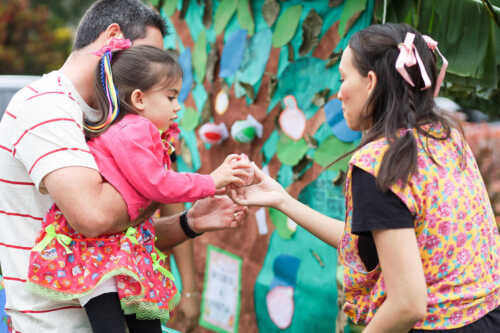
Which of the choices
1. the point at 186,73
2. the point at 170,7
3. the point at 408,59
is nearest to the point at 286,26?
the point at 186,73

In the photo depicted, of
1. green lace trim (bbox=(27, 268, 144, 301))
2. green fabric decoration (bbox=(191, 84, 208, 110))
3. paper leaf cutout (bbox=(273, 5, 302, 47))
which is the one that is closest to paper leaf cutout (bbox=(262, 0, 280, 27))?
paper leaf cutout (bbox=(273, 5, 302, 47))

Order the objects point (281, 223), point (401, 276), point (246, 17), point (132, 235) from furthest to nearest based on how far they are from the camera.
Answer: point (246, 17) < point (281, 223) < point (132, 235) < point (401, 276)

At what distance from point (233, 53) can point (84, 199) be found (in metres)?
2.10

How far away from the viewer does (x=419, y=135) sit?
1604mm

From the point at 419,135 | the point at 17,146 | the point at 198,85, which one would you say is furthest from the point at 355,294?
the point at 198,85

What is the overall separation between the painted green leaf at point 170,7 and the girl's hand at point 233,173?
2.34m

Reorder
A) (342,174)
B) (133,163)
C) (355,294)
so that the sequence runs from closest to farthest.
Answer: (355,294) → (133,163) → (342,174)

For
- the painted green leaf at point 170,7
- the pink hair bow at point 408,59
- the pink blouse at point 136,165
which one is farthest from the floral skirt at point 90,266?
the painted green leaf at point 170,7

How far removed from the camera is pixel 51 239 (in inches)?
72.8

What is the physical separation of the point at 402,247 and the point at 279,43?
2.06m

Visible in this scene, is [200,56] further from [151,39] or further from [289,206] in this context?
[289,206]

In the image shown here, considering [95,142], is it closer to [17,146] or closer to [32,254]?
[17,146]

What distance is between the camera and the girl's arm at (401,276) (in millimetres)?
1476

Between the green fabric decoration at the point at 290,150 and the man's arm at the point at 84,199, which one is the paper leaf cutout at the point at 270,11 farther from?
the man's arm at the point at 84,199
